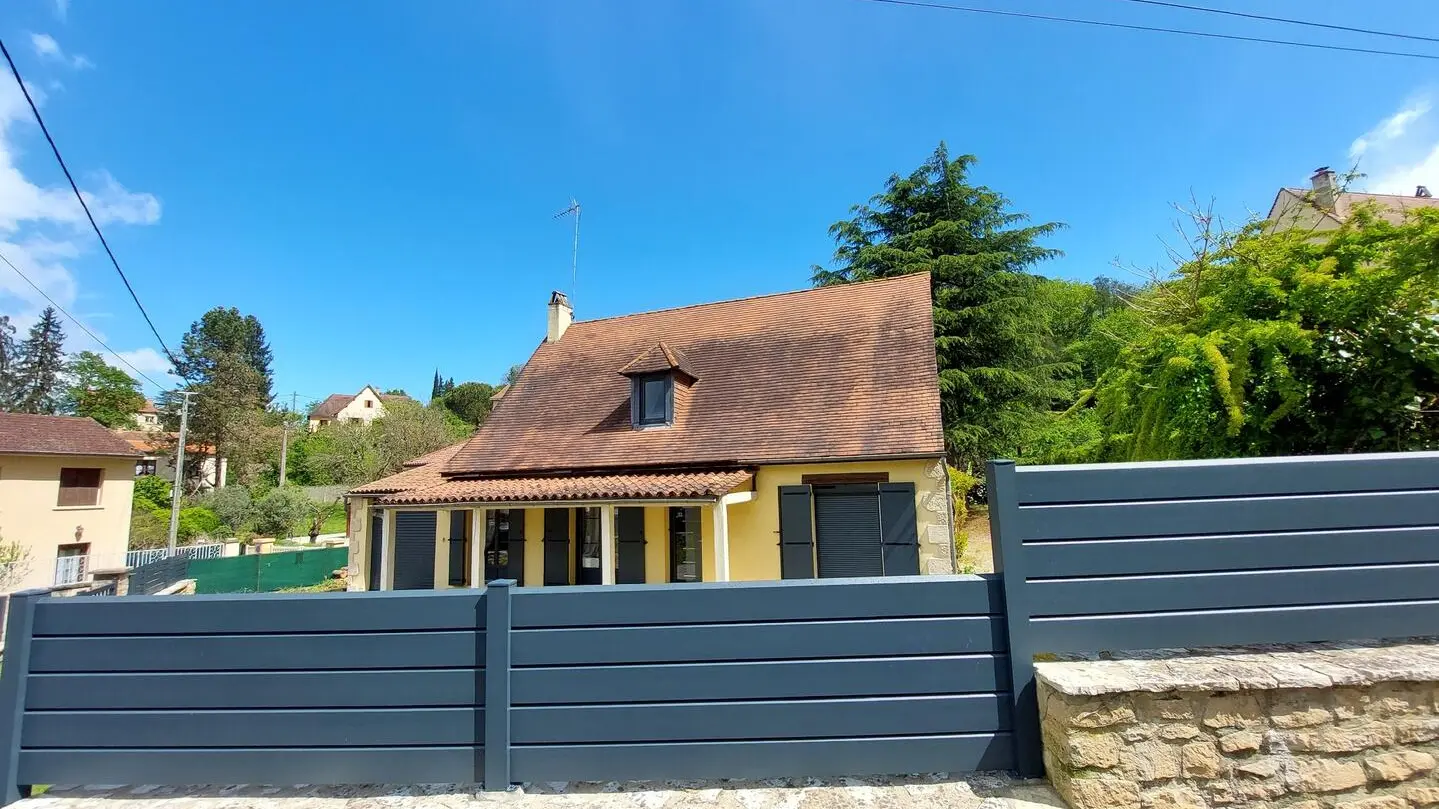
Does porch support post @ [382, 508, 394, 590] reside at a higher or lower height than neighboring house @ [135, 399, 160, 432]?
lower

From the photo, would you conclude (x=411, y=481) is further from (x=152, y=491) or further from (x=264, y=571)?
(x=152, y=491)

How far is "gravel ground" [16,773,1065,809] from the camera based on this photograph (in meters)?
2.39

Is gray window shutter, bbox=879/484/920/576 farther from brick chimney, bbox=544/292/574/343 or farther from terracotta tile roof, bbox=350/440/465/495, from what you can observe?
brick chimney, bbox=544/292/574/343

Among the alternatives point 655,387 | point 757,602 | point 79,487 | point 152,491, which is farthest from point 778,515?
point 152,491

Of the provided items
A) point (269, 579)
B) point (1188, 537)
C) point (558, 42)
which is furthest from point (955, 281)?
point (269, 579)

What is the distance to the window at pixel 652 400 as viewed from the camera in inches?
429

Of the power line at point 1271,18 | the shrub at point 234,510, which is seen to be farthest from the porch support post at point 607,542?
the shrub at point 234,510

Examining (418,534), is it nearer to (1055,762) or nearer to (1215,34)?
(1055,762)

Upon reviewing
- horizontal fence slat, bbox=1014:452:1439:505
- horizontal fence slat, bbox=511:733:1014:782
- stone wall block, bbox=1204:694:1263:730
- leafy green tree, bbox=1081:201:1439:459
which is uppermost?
leafy green tree, bbox=1081:201:1439:459

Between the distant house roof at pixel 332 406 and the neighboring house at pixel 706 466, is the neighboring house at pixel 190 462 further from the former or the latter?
the neighboring house at pixel 706 466

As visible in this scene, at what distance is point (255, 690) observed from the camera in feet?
8.57

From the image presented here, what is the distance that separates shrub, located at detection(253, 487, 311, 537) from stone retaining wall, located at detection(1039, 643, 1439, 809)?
33.6 metres

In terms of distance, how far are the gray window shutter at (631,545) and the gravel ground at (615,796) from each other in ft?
24.2

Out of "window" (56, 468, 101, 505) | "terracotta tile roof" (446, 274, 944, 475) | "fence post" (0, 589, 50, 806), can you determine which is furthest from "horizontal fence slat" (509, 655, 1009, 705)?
"window" (56, 468, 101, 505)
